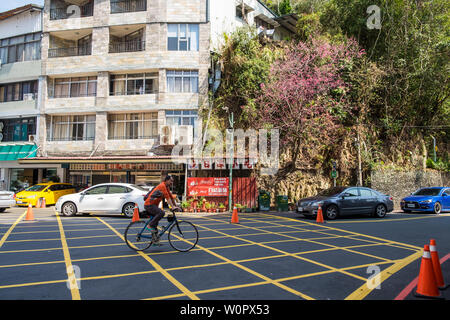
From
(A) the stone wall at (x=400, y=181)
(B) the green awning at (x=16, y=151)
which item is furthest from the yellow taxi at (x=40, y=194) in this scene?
(A) the stone wall at (x=400, y=181)

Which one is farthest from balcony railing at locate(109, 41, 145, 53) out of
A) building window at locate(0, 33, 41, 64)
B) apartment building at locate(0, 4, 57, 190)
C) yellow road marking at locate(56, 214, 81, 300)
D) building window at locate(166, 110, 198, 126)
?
yellow road marking at locate(56, 214, 81, 300)

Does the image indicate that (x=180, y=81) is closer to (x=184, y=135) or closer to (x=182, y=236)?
(x=184, y=135)

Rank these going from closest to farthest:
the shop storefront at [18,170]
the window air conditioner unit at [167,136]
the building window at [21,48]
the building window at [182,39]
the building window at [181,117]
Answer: the window air conditioner unit at [167,136] < the building window at [181,117] < the building window at [182,39] < the shop storefront at [18,170] < the building window at [21,48]

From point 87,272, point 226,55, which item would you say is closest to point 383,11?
point 226,55

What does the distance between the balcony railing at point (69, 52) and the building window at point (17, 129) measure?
5275mm

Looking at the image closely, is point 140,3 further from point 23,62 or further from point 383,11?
point 383,11

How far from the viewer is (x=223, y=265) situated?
20.5 ft

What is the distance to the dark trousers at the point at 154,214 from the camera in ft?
24.4

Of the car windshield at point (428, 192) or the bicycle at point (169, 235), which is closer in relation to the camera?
the bicycle at point (169, 235)

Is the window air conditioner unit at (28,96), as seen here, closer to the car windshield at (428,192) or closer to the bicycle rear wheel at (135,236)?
the bicycle rear wheel at (135,236)

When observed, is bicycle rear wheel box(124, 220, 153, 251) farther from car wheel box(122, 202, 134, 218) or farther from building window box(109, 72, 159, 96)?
building window box(109, 72, 159, 96)

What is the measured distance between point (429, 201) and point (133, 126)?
19.1 meters

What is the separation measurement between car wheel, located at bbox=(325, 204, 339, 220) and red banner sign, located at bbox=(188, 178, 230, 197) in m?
5.92

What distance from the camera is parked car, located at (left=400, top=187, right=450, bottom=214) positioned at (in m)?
16.2
